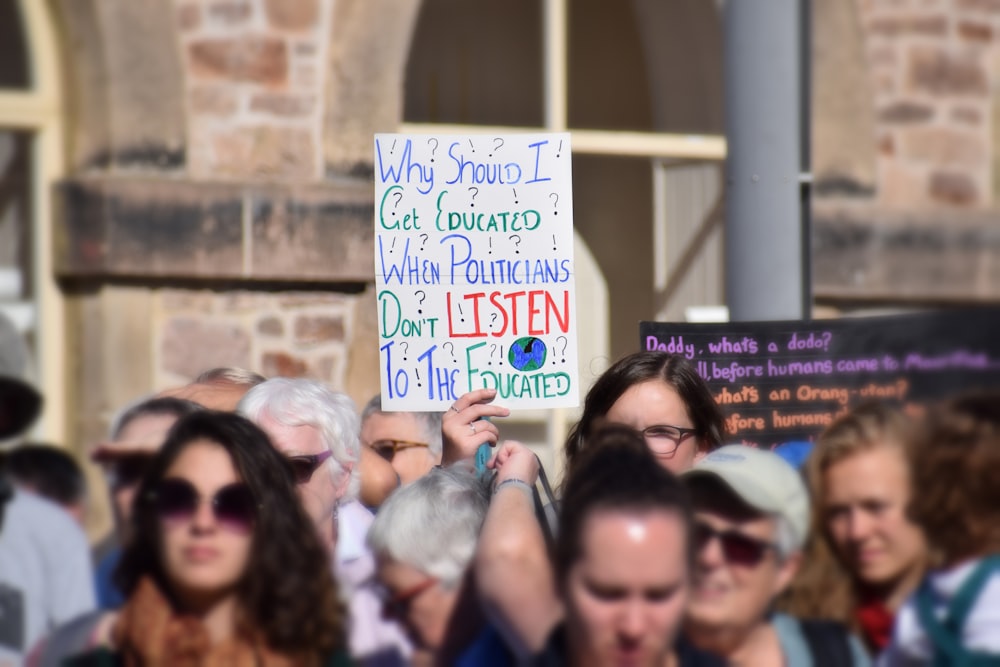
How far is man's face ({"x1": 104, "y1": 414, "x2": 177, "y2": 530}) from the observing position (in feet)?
7.87

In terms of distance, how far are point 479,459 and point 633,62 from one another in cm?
489

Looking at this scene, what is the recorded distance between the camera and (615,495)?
2.11 meters

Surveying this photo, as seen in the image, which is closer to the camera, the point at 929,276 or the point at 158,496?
the point at 158,496

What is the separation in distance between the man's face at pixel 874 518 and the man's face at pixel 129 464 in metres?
1.04

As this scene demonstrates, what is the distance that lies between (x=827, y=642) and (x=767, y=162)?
1887mm

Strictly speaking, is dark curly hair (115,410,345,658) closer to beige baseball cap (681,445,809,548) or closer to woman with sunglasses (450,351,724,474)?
beige baseball cap (681,445,809,548)

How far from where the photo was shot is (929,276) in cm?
689

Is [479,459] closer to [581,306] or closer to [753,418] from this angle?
[753,418]

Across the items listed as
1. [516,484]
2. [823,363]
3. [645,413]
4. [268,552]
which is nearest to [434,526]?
[516,484]

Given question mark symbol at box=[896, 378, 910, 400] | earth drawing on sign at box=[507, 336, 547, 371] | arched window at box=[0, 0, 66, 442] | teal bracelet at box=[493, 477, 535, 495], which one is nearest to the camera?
question mark symbol at box=[896, 378, 910, 400]

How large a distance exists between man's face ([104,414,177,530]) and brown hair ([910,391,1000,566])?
1.15 metres

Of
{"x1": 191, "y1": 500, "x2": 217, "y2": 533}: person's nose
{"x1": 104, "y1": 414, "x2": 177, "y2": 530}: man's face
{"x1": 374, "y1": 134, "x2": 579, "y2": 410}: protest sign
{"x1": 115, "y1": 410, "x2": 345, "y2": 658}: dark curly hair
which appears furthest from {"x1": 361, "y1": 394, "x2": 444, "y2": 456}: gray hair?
{"x1": 191, "y1": 500, "x2": 217, "y2": 533}: person's nose

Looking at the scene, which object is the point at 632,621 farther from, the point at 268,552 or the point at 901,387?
the point at 901,387

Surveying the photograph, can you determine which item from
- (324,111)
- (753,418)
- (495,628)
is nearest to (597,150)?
(324,111)
